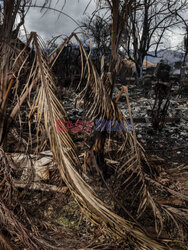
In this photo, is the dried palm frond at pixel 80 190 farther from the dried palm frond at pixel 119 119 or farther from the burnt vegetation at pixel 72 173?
the dried palm frond at pixel 119 119

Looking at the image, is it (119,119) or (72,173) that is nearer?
(72,173)

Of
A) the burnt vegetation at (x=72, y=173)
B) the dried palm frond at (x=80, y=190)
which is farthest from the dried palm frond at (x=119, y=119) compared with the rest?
the dried palm frond at (x=80, y=190)

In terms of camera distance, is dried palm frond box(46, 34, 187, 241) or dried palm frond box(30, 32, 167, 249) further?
dried palm frond box(46, 34, 187, 241)

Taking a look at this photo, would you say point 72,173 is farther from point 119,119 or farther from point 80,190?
point 119,119

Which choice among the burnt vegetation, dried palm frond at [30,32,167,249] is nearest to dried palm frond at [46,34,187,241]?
the burnt vegetation

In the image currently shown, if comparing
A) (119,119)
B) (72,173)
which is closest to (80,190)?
(72,173)

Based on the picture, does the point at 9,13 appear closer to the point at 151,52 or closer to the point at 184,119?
the point at 184,119

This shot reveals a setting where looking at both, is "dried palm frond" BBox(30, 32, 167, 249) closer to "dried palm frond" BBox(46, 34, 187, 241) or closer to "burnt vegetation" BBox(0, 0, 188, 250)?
"burnt vegetation" BBox(0, 0, 188, 250)

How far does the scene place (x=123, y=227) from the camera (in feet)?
3.51

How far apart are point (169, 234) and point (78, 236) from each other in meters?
0.64

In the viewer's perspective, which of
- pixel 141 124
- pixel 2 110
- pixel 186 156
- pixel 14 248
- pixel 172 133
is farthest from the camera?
pixel 141 124

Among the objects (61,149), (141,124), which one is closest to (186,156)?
(141,124)

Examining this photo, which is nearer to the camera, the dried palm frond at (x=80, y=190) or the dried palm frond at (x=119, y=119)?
the dried palm frond at (x=80, y=190)

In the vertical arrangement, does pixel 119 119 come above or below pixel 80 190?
above
